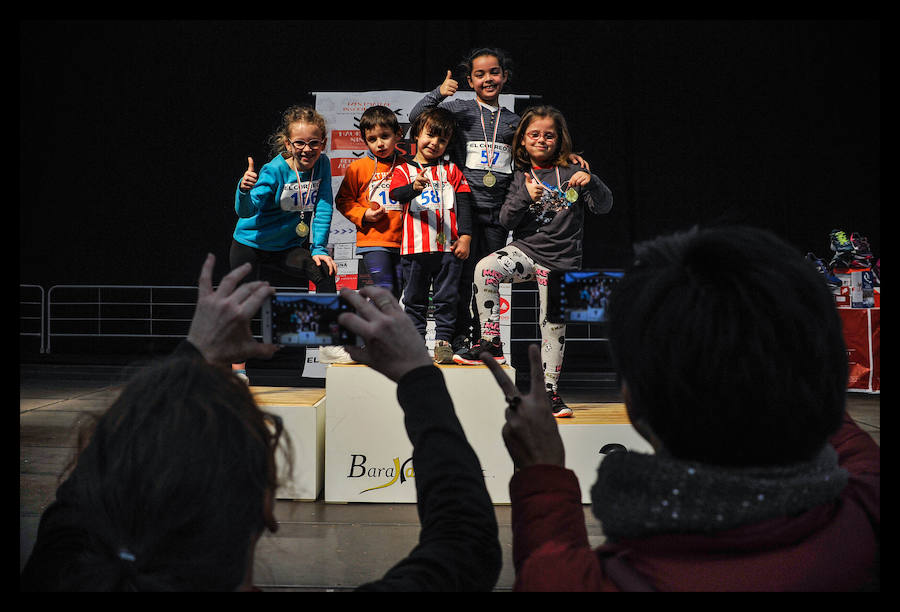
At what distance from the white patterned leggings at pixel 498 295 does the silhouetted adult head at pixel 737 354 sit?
216cm

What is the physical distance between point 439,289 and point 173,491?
240 centimetres

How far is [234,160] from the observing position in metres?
5.57

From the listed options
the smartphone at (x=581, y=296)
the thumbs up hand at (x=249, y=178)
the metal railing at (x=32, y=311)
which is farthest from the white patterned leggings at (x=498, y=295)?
the metal railing at (x=32, y=311)

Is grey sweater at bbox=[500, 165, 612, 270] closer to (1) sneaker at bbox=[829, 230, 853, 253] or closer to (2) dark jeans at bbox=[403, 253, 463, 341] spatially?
(2) dark jeans at bbox=[403, 253, 463, 341]

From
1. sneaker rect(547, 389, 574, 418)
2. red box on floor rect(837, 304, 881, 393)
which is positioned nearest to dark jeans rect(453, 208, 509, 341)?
sneaker rect(547, 389, 574, 418)

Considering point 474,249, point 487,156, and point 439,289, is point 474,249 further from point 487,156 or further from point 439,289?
point 487,156

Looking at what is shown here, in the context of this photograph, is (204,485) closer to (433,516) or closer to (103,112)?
(433,516)

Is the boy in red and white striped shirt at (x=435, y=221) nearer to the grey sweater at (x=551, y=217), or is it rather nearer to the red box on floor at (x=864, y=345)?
the grey sweater at (x=551, y=217)

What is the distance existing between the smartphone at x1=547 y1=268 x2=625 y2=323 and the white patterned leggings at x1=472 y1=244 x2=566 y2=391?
1.82 meters

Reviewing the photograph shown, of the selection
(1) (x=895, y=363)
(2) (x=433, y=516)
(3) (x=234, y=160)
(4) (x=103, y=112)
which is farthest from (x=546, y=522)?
(4) (x=103, y=112)

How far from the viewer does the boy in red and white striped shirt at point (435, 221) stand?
9.37 feet

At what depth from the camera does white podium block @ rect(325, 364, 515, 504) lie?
8.13ft

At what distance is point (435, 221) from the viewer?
9.41ft

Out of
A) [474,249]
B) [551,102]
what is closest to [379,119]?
[474,249]
